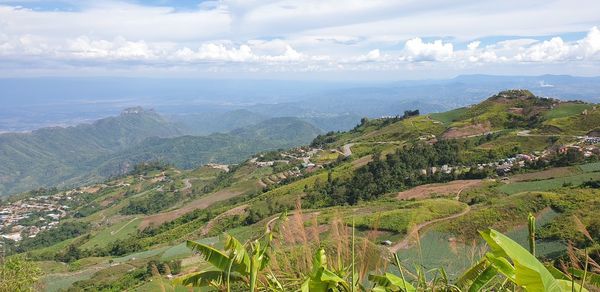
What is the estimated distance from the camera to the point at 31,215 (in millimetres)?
116188

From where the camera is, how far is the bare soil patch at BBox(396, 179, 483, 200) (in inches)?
1737

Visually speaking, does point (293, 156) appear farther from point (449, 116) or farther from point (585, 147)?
point (585, 147)

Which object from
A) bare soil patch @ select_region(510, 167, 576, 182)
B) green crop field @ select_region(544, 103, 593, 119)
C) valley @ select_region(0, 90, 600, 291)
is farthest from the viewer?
green crop field @ select_region(544, 103, 593, 119)

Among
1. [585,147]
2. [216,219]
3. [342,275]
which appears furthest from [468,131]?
[342,275]

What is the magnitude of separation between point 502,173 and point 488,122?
1349 inches

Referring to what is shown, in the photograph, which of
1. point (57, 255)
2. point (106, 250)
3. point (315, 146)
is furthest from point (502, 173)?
point (315, 146)

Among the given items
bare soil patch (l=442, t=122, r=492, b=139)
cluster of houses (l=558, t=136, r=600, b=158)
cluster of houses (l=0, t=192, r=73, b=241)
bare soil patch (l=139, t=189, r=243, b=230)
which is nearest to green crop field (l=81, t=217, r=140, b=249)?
bare soil patch (l=139, t=189, r=243, b=230)

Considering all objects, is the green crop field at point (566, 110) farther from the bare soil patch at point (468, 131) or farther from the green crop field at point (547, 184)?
the green crop field at point (547, 184)

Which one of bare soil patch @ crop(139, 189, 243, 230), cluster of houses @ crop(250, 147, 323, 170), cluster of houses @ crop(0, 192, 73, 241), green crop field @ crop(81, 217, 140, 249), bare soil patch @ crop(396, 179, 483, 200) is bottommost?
cluster of houses @ crop(0, 192, 73, 241)

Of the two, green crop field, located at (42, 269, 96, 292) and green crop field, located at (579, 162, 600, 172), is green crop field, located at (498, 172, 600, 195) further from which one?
green crop field, located at (42, 269, 96, 292)

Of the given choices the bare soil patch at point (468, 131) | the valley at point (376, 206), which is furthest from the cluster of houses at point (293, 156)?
the bare soil patch at point (468, 131)

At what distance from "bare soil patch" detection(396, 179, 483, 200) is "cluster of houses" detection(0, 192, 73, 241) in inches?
3367

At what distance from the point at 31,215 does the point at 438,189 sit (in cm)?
10890

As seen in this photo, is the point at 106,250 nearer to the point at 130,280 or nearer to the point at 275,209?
the point at 275,209
